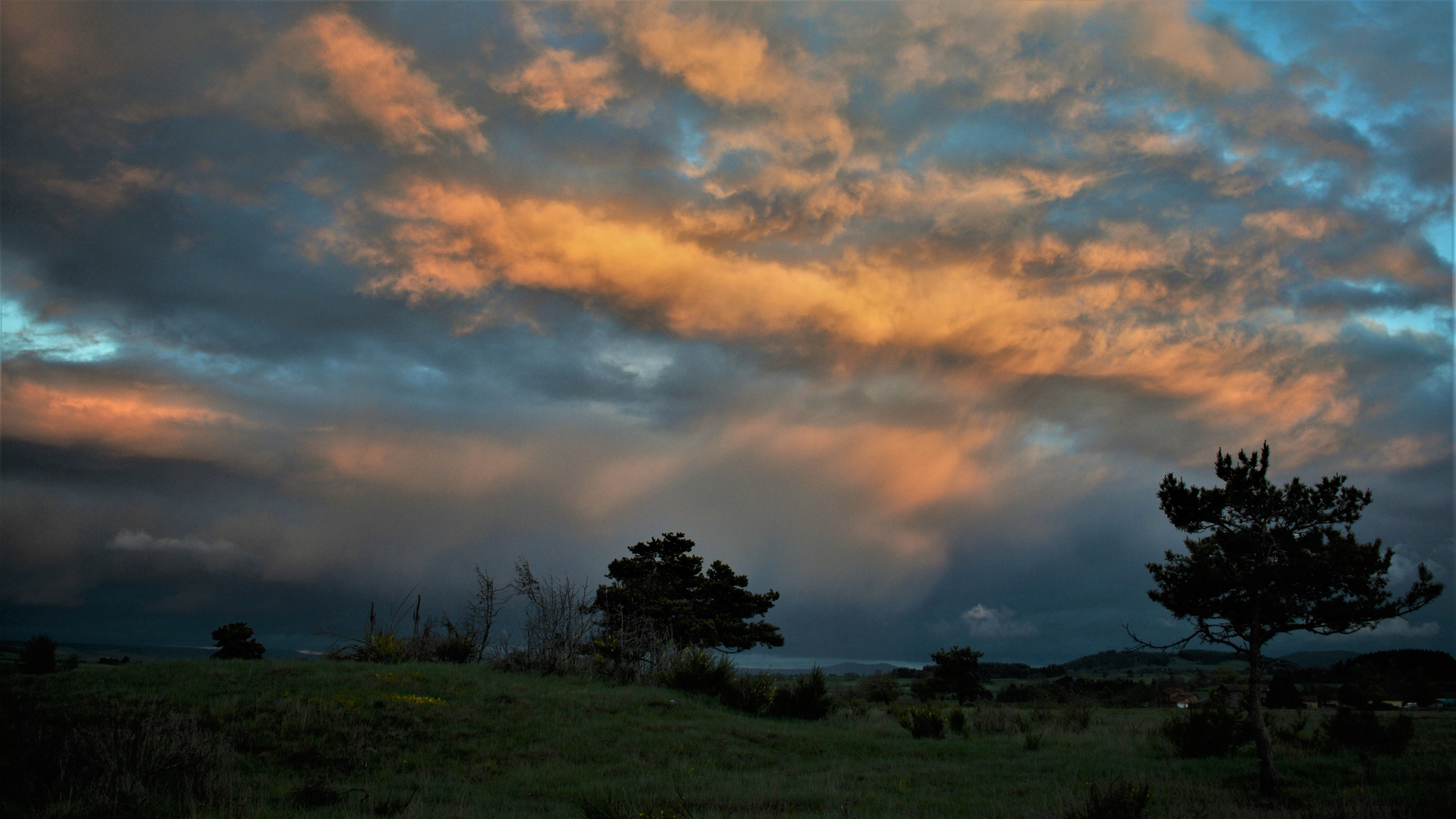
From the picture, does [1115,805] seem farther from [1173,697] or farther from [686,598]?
[1173,697]

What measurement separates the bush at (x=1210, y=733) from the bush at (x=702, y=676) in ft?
41.6

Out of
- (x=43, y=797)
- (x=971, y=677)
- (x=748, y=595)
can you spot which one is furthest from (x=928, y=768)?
(x=971, y=677)

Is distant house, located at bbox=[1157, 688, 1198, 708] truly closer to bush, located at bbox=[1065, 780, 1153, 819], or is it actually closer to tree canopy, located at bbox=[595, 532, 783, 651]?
tree canopy, located at bbox=[595, 532, 783, 651]

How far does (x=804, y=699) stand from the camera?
876 inches

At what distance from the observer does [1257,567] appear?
13.5 metres

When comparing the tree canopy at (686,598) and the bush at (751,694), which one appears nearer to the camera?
the bush at (751,694)

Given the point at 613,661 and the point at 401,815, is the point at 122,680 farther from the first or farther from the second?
the point at 613,661

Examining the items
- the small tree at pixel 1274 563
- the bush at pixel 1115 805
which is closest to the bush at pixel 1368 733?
the small tree at pixel 1274 563

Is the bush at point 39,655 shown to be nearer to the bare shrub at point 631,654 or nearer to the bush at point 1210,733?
the bare shrub at point 631,654

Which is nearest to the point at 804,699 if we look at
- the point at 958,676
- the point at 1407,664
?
the point at 958,676

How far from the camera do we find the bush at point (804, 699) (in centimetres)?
2206

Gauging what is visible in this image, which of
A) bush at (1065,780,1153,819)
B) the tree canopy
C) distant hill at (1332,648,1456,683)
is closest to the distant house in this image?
distant hill at (1332,648,1456,683)

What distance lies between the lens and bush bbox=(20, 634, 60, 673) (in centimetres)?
1734

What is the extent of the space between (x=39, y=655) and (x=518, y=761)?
1452 cm
